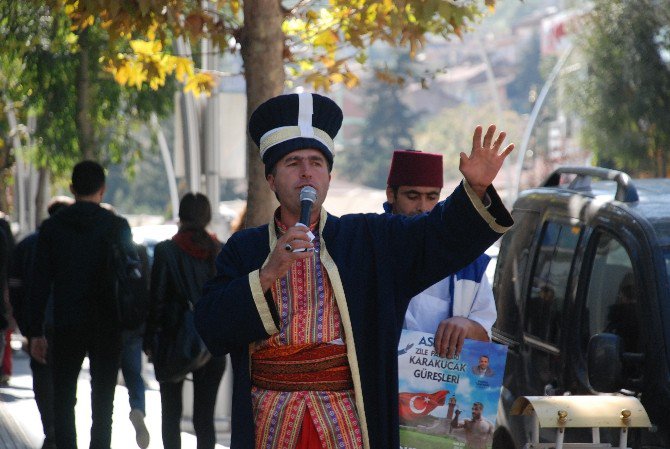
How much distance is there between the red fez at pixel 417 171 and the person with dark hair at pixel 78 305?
2.65 meters

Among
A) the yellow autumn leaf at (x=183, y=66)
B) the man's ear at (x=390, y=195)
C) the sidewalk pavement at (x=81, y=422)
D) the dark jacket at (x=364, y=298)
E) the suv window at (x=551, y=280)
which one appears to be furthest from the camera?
the sidewalk pavement at (x=81, y=422)

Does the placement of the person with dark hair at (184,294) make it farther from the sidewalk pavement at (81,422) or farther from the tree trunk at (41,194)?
the tree trunk at (41,194)

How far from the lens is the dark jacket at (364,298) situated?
4.06m

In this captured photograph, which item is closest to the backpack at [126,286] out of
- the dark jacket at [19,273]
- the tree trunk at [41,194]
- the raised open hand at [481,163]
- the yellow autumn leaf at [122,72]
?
the dark jacket at [19,273]

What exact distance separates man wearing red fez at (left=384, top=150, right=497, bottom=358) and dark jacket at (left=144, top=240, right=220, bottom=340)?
7.36 feet

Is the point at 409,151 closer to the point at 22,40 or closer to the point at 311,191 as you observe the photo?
the point at 311,191

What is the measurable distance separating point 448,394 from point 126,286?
3.18 meters

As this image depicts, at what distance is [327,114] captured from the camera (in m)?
4.31

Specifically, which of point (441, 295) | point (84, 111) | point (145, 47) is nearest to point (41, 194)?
point (84, 111)

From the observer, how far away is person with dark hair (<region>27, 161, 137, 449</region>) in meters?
7.94

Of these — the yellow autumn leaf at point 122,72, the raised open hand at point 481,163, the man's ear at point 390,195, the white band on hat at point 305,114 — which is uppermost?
the yellow autumn leaf at point 122,72

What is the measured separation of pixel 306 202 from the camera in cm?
404

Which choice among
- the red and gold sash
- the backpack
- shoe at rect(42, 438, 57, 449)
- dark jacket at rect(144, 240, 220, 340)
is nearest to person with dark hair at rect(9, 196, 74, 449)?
shoe at rect(42, 438, 57, 449)

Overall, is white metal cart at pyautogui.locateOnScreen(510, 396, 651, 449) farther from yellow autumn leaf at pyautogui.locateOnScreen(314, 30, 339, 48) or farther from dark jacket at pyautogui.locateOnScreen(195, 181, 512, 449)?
yellow autumn leaf at pyautogui.locateOnScreen(314, 30, 339, 48)
